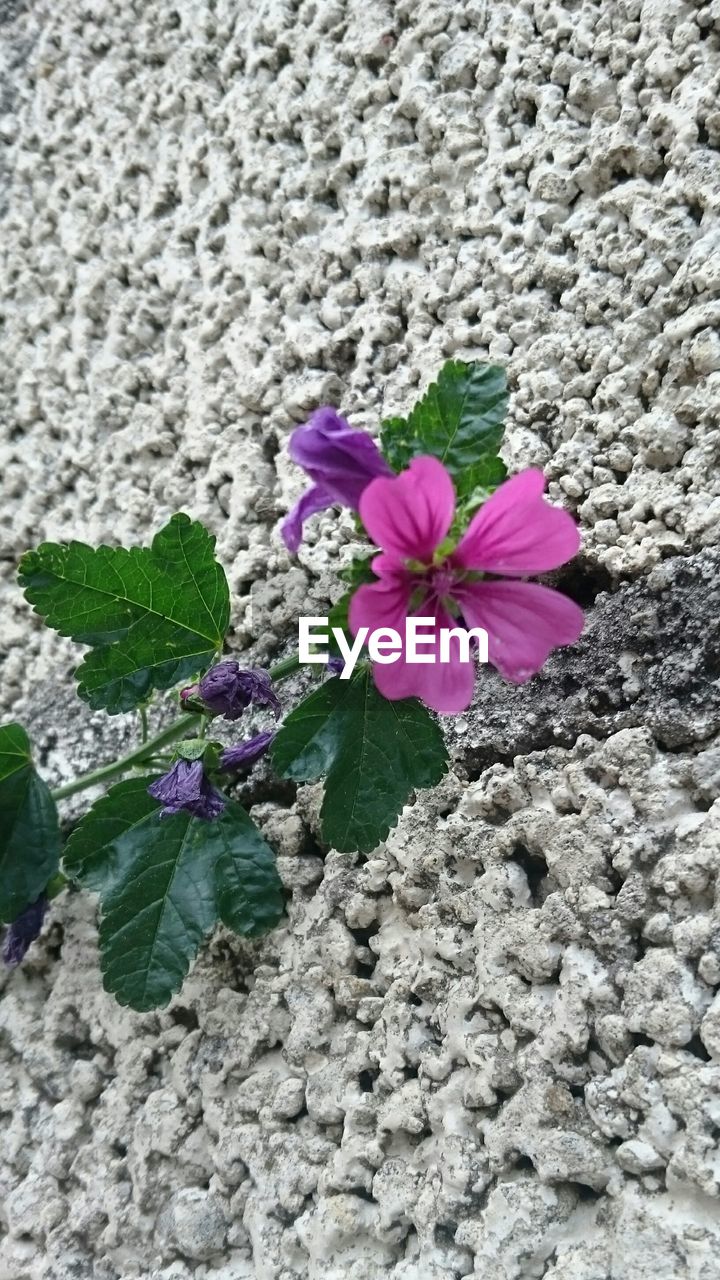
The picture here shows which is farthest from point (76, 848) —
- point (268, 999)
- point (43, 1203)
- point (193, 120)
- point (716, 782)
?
point (193, 120)

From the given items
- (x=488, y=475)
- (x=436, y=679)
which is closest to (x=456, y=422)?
(x=488, y=475)

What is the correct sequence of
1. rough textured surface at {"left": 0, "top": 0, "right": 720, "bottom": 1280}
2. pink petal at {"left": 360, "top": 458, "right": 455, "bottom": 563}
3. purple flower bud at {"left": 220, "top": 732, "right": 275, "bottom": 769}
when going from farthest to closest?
purple flower bud at {"left": 220, "top": 732, "right": 275, "bottom": 769} < rough textured surface at {"left": 0, "top": 0, "right": 720, "bottom": 1280} < pink petal at {"left": 360, "top": 458, "right": 455, "bottom": 563}

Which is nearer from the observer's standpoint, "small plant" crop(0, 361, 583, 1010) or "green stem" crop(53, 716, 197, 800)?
"small plant" crop(0, 361, 583, 1010)

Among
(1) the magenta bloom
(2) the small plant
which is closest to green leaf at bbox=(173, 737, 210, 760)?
(2) the small plant

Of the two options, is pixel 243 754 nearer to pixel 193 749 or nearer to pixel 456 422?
pixel 193 749

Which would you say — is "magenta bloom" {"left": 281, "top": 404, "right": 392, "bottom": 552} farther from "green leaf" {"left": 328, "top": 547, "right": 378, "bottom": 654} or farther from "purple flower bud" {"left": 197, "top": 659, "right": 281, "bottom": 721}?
"purple flower bud" {"left": 197, "top": 659, "right": 281, "bottom": 721}

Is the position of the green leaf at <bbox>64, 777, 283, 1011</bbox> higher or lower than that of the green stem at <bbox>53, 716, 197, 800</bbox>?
lower

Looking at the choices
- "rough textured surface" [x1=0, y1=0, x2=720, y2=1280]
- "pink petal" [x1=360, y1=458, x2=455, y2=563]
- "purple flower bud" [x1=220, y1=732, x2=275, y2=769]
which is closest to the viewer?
"pink petal" [x1=360, y1=458, x2=455, y2=563]
